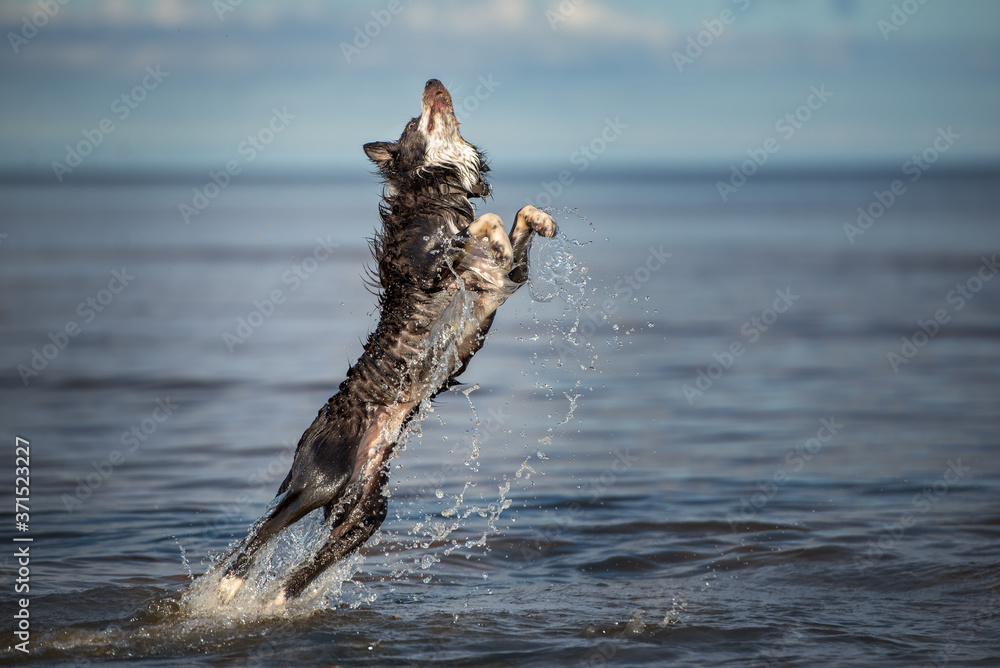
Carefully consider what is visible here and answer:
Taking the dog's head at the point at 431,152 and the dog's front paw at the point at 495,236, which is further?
the dog's head at the point at 431,152

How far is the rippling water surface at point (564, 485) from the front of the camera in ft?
19.7

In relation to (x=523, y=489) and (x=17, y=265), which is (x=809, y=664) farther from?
(x=17, y=265)

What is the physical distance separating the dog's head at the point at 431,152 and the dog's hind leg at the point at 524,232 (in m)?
0.63

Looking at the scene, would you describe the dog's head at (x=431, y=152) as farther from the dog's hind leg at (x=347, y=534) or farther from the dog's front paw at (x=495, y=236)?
the dog's hind leg at (x=347, y=534)

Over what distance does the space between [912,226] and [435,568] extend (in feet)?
119

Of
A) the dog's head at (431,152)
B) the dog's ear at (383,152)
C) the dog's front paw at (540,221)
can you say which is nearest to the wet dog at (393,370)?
the dog's front paw at (540,221)

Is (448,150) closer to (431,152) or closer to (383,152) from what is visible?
(431,152)

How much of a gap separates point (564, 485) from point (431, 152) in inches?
147

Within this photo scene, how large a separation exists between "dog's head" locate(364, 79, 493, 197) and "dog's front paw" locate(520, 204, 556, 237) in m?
0.68

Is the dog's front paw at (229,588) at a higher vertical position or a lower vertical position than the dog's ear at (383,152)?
lower

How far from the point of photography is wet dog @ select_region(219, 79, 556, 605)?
6.02 metres

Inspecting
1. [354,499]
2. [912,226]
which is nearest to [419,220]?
[354,499]

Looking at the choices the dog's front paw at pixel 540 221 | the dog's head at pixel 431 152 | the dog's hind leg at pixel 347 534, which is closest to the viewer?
the dog's front paw at pixel 540 221

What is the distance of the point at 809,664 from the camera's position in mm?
5492
